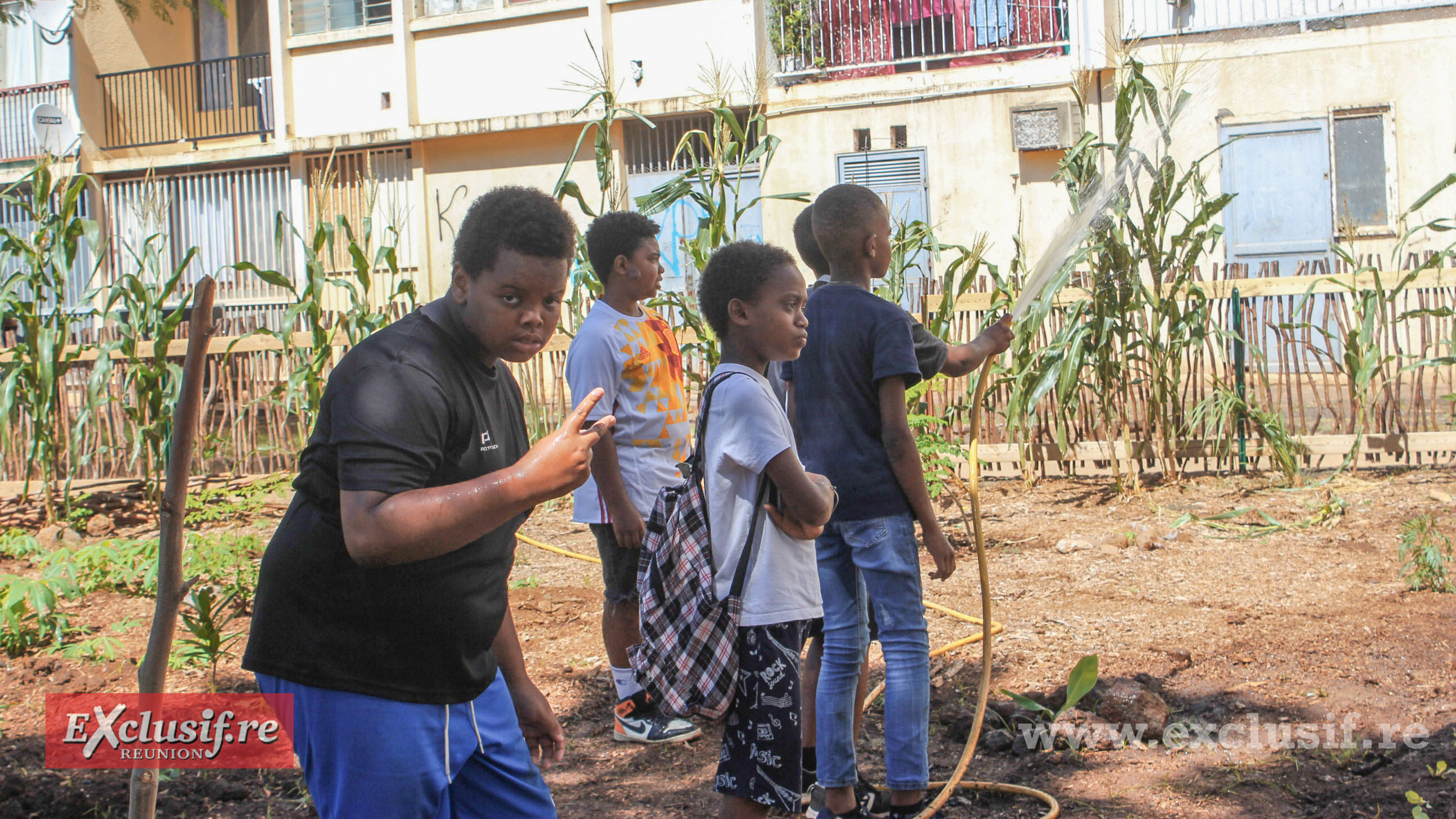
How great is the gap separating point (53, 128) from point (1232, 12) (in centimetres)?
1698

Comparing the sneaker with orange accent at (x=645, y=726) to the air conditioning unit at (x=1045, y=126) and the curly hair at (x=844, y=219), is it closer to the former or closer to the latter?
the curly hair at (x=844, y=219)

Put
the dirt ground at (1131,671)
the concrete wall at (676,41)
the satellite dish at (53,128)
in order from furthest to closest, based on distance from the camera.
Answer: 1. the satellite dish at (53,128)
2. the concrete wall at (676,41)
3. the dirt ground at (1131,671)

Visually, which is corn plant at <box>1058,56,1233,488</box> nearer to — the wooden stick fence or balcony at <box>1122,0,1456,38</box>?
the wooden stick fence

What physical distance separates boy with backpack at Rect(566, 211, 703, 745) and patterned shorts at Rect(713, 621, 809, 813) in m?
1.15

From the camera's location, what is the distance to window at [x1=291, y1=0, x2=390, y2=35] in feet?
52.5

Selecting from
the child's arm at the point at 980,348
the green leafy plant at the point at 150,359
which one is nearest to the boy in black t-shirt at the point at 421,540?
the child's arm at the point at 980,348

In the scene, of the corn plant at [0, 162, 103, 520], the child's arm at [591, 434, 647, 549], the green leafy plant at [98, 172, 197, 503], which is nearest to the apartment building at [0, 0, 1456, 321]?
the green leafy plant at [98, 172, 197, 503]

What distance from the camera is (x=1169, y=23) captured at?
1366cm

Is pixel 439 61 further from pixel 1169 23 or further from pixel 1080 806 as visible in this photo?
pixel 1080 806

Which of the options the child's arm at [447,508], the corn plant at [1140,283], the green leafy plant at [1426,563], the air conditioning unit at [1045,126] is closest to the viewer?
the child's arm at [447,508]

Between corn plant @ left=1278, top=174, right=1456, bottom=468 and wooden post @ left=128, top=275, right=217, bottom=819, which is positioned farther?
corn plant @ left=1278, top=174, right=1456, bottom=468

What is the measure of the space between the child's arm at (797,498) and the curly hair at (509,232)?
2.52 ft

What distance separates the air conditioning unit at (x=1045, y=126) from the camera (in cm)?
1306

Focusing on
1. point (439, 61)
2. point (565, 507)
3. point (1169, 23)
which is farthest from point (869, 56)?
point (565, 507)
